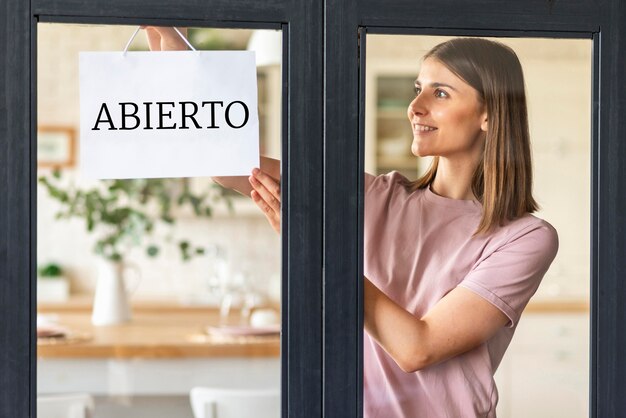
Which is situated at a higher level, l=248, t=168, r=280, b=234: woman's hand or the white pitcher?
l=248, t=168, r=280, b=234: woman's hand

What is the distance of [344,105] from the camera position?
1110 mm

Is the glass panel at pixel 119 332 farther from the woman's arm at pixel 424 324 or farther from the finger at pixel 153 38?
the woman's arm at pixel 424 324

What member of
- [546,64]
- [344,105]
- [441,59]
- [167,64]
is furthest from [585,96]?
[167,64]

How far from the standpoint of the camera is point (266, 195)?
3.70ft

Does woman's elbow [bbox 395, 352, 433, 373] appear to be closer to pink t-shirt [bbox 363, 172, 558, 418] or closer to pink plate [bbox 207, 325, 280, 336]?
pink t-shirt [bbox 363, 172, 558, 418]

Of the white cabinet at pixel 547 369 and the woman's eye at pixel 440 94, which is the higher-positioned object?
the woman's eye at pixel 440 94

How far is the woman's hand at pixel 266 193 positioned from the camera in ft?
3.68

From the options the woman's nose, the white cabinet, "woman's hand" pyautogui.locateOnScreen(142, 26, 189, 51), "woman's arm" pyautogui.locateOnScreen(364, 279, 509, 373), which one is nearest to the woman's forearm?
"woman's arm" pyautogui.locateOnScreen(364, 279, 509, 373)

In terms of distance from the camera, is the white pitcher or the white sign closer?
the white sign

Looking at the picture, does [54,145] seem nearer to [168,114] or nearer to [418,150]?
[168,114]

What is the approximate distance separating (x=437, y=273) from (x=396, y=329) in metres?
0.09

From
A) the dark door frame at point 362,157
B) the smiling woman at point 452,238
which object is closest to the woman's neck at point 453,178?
the smiling woman at point 452,238

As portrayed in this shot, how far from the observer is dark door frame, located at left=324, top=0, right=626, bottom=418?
1109 mm

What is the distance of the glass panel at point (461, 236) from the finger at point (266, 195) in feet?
0.39
